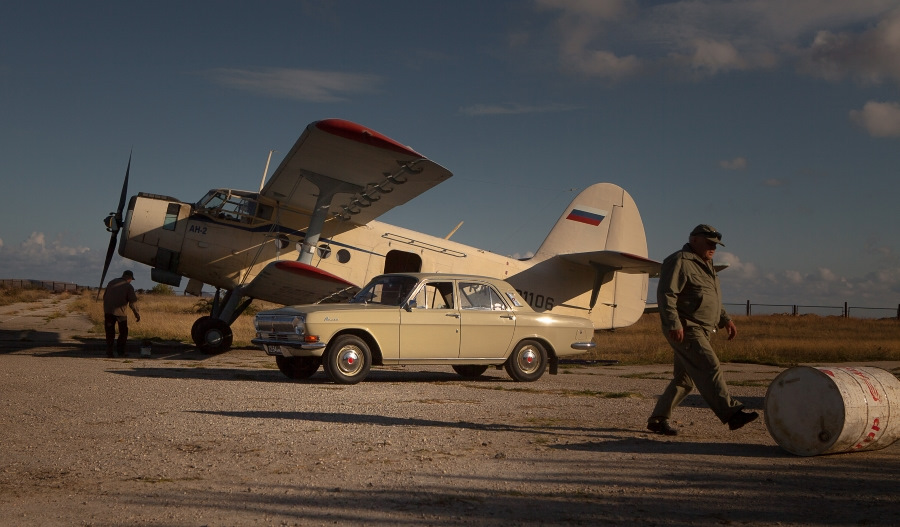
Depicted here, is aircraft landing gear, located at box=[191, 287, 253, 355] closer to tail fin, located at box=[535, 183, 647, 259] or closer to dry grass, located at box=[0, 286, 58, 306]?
tail fin, located at box=[535, 183, 647, 259]

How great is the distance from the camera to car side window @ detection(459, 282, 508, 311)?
12.1m

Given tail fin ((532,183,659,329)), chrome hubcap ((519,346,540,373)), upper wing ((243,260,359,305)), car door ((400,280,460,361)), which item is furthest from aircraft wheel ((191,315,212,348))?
tail fin ((532,183,659,329))

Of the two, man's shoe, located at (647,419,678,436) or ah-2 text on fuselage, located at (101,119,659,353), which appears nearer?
man's shoe, located at (647,419,678,436)

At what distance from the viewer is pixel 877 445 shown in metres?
6.32

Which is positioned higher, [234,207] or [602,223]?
[602,223]

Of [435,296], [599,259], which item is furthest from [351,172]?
[599,259]

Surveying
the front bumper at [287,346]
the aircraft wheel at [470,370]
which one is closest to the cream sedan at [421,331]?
the front bumper at [287,346]

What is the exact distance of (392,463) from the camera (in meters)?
5.62

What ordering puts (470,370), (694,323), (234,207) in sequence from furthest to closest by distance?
(234,207)
(470,370)
(694,323)

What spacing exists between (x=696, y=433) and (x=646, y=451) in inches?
52.3

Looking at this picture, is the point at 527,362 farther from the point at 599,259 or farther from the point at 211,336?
the point at 211,336

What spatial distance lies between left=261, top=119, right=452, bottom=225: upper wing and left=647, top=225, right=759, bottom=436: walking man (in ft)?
22.4

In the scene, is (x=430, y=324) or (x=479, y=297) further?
(x=479, y=297)

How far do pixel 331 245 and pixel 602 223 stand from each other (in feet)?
22.4
